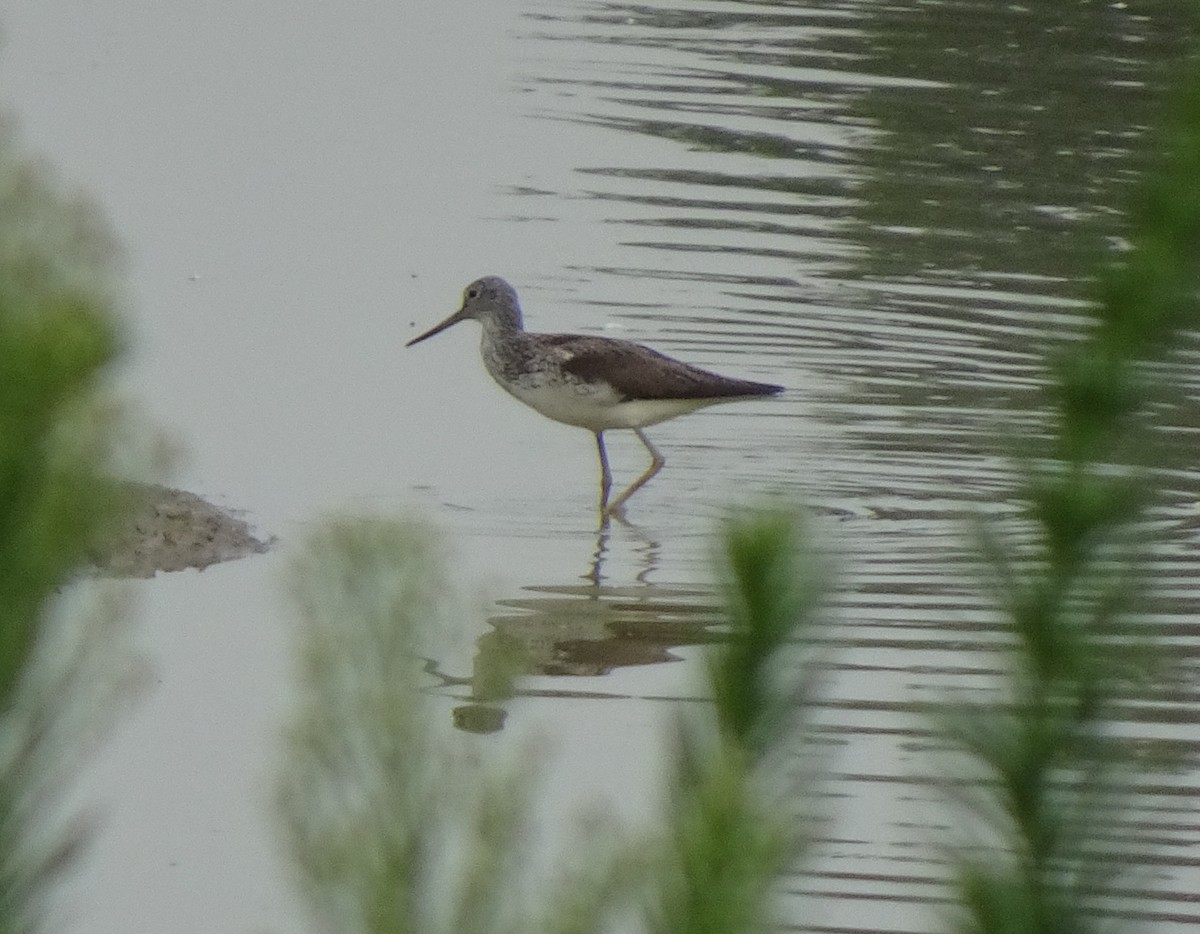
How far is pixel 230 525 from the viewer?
9195 millimetres

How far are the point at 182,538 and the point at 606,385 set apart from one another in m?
2.20

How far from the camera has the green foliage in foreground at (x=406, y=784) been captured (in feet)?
3.85

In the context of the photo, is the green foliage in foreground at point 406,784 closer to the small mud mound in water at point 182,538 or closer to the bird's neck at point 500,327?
the small mud mound in water at point 182,538

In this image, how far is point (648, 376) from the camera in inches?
420

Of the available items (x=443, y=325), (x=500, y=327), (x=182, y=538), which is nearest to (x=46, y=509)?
(x=182, y=538)

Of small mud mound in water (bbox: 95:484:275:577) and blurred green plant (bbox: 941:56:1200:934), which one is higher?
blurred green plant (bbox: 941:56:1200:934)

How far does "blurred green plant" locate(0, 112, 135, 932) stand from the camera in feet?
3.43

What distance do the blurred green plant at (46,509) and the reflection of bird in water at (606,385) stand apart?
29.9ft

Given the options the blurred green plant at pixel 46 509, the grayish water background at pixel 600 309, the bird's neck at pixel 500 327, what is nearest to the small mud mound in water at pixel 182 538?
the grayish water background at pixel 600 309

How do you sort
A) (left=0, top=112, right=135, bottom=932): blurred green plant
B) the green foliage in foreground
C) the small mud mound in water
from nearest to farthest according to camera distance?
(left=0, top=112, right=135, bottom=932): blurred green plant
the green foliage in foreground
the small mud mound in water

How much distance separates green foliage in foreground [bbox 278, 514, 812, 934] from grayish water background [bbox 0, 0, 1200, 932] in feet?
0.20

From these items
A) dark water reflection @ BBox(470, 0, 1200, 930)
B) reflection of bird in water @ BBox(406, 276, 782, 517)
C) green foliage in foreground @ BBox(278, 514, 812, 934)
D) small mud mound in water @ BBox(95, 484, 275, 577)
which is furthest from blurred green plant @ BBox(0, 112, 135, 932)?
reflection of bird in water @ BBox(406, 276, 782, 517)

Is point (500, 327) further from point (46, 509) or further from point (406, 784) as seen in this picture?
point (46, 509)

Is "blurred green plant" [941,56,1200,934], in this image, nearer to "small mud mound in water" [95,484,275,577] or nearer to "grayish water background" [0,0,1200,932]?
"grayish water background" [0,0,1200,932]
